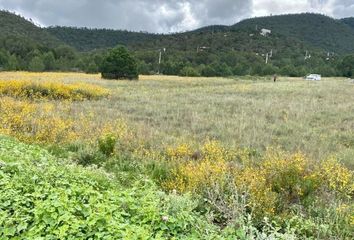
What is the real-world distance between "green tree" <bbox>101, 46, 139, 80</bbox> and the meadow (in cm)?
2706

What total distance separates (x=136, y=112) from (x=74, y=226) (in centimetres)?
1442

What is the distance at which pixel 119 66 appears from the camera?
47.7m

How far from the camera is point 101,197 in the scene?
5.31 metres

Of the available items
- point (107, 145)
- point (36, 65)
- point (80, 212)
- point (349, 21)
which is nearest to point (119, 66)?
point (36, 65)

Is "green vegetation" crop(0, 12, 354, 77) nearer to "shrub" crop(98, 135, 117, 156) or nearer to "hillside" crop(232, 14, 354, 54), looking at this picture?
"hillside" crop(232, 14, 354, 54)

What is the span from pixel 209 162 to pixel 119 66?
1592 inches

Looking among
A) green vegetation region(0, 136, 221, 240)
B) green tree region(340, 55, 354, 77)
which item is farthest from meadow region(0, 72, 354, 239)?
green tree region(340, 55, 354, 77)

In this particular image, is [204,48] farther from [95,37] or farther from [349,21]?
[349,21]

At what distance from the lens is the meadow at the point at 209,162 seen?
531 centimetres

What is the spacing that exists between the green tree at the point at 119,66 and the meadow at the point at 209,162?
27057 millimetres

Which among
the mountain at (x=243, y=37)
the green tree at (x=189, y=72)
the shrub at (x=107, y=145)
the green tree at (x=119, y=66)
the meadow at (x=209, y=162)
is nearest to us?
the meadow at (x=209, y=162)

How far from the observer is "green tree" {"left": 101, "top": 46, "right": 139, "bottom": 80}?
47.6 meters

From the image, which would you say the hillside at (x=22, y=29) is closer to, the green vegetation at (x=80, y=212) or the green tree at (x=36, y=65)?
the green tree at (x=36, y=65)

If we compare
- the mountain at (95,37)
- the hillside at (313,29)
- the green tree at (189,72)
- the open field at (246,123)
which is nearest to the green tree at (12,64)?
the green tree at (189,72)
